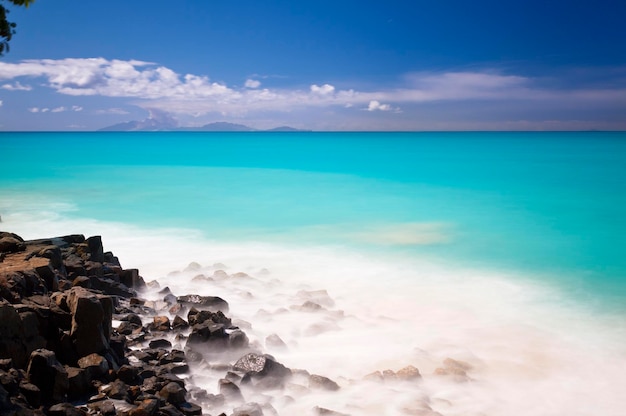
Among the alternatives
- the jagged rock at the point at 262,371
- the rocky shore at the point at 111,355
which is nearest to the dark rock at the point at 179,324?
the rocky shore at the point at 111,355

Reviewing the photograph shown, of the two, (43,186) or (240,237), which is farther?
(43,186)

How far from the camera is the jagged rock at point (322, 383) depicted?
6.91 meters

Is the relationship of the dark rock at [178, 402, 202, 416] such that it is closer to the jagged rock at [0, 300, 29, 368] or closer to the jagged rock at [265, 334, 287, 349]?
the jagged rock at [0, 300, 29, 368]

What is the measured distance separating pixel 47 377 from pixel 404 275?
9664 mm

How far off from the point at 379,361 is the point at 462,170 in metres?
44.4

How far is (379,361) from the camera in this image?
8062 mm

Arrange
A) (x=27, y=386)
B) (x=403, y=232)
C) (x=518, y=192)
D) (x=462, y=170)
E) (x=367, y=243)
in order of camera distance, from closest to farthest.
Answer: (x=27, y=386) → (x=367, y=243) → (x=403, y=232) → (x=518, y=192) → (x=462, y=170)

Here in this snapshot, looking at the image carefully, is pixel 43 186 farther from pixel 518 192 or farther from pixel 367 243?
pixel 518 192

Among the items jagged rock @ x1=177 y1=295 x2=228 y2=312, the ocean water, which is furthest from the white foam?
jagged rock @ x1=177 y1=295 x2=228 y2=312

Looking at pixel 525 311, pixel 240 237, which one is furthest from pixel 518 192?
pixel 525 311

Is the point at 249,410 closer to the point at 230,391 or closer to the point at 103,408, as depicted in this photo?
the point at 230,391

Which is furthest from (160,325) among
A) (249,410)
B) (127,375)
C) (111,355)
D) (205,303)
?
(249,410)

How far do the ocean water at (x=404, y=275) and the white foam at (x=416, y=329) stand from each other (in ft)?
0.10

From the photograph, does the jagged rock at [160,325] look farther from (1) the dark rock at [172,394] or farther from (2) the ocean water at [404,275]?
(1) the dark rock at [172,394]
